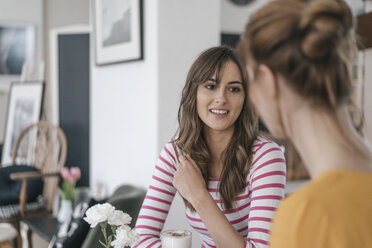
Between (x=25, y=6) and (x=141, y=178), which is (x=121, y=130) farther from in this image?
→ (x=25, y=6)

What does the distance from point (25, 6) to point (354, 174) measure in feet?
18.2

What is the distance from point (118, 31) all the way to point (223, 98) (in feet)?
5.10

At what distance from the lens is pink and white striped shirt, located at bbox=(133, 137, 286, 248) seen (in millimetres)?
1323

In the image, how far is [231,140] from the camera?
155 cm

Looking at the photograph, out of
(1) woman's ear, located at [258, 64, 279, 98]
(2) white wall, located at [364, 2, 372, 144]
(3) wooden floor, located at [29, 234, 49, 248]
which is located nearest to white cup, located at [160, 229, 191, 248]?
(1) woman's ear, located at [258, 64, 279, 98]

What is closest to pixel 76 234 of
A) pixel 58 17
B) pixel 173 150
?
pixel 173 150

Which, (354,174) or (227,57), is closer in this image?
(354,174)

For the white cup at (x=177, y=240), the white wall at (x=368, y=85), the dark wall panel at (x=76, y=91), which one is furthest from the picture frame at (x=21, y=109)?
the white cup at (x=177, y=240)

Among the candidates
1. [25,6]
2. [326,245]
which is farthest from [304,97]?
[25,6]

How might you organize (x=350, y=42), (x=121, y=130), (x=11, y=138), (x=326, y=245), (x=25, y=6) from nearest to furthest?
1. (x=326, y=245)
2. (x=350, y=42)
3. (x=121, y=130)
4. (x=11, y=138)
5. (x=25, y=6)

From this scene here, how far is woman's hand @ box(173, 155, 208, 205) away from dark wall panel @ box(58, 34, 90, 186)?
264 cm

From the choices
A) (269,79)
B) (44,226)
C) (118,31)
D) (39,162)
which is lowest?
(44,226)

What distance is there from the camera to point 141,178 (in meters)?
2.63

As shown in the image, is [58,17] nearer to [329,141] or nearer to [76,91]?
[76,91]
